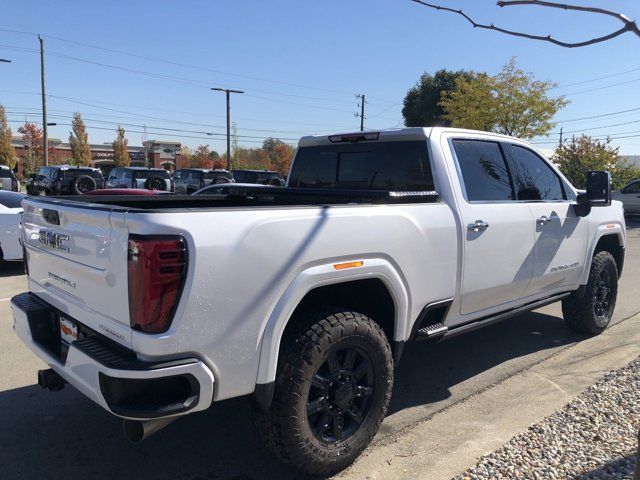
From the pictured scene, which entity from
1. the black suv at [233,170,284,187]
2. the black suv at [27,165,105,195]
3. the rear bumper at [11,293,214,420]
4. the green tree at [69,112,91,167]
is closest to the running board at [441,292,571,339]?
the rear bumper at [11,293,214,420]

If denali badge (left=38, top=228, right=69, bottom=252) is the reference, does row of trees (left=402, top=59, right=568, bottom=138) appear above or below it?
above

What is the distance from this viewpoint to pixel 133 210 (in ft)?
7.40

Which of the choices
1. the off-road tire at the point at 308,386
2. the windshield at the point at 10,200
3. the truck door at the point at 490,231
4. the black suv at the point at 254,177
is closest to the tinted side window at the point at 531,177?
the truck door at the point at 490,231

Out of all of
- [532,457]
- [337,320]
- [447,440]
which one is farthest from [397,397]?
[337,320]

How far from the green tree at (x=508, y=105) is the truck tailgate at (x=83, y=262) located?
29883 millimetres

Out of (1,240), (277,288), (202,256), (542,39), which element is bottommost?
(1,240)

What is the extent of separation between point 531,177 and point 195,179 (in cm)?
2159

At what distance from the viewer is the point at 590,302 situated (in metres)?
5.24

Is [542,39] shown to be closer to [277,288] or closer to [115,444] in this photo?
[277,288]

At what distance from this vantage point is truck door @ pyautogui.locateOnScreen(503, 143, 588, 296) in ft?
14.2

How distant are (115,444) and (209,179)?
2215 cm

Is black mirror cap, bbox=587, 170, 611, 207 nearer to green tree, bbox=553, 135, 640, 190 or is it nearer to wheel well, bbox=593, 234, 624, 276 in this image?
wheel well, bbox=593, 234, 624, 276

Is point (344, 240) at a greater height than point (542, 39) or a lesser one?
lesser

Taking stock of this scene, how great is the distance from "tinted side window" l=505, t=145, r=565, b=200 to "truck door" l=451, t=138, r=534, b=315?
0.14m
